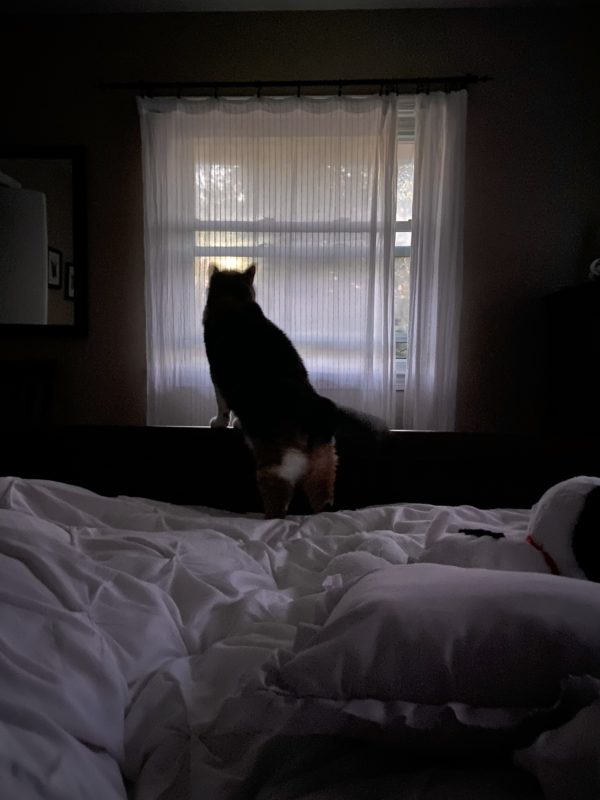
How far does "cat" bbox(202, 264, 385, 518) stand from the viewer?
1389mm

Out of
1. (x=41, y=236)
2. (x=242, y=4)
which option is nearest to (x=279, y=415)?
(x=41, y=236)

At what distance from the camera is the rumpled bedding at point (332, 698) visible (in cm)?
46

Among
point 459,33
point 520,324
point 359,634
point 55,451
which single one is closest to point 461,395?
point 520,324

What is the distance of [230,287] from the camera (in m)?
1.79

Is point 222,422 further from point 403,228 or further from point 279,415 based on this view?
point 403,228

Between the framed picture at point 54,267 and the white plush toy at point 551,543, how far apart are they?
89.4 inches

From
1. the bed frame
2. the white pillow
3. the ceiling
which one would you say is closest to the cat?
the bed frame

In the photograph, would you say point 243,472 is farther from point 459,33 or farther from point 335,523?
point 459,33

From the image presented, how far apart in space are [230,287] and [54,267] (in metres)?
1.23

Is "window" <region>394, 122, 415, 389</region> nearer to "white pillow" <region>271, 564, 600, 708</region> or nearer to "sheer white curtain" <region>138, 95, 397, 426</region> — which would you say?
"sheer white curtain" <region>138, 95, 397, 426</region>

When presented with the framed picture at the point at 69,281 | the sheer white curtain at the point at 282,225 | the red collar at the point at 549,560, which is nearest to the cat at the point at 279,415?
the red collar at the point at 549,560

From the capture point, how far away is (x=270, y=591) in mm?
943

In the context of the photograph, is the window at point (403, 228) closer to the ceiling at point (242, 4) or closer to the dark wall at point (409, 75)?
the dark wall at point (409, 75)

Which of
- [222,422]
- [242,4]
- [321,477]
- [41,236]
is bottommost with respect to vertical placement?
[321,477]
